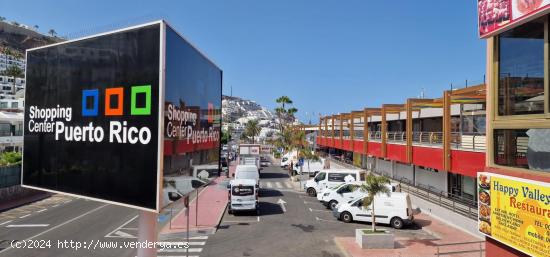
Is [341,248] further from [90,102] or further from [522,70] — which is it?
[90,102]

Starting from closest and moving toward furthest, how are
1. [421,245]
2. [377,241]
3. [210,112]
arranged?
[210,112] < [377,241] < [421,245]

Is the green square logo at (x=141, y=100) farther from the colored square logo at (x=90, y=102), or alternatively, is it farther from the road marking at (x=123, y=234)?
the road marking at (x=123, y=234)

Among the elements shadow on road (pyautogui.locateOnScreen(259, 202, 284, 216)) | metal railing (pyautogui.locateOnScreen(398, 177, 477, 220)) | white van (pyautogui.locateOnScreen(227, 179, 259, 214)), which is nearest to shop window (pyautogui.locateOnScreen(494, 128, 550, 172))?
metal railing (pyautogui.locateOnScreen(398, 177, 477, 220))

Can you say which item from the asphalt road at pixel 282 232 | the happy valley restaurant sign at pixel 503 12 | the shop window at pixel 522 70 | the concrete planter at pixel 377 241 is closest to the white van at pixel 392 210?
the asphalt road at pixel 282 232

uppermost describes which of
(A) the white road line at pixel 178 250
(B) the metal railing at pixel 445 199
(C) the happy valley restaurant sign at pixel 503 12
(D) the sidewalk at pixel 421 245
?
(C) the happy valley restaurant sign at pixel 503 12

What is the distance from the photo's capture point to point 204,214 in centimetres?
2620

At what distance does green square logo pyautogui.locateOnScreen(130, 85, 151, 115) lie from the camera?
17.9ft

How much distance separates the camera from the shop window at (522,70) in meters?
10.6

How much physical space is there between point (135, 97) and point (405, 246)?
16.9 m

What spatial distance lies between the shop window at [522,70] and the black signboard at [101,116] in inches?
360

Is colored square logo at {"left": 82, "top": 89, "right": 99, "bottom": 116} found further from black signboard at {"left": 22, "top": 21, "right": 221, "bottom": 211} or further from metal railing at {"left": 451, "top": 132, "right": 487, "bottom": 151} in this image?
metal railing at {"left": 451, "top": 132, "right": 487, "bottom": 151}

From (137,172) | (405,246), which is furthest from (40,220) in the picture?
(137,172)

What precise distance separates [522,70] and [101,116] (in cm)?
1113

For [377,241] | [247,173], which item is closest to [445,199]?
[377,241]
